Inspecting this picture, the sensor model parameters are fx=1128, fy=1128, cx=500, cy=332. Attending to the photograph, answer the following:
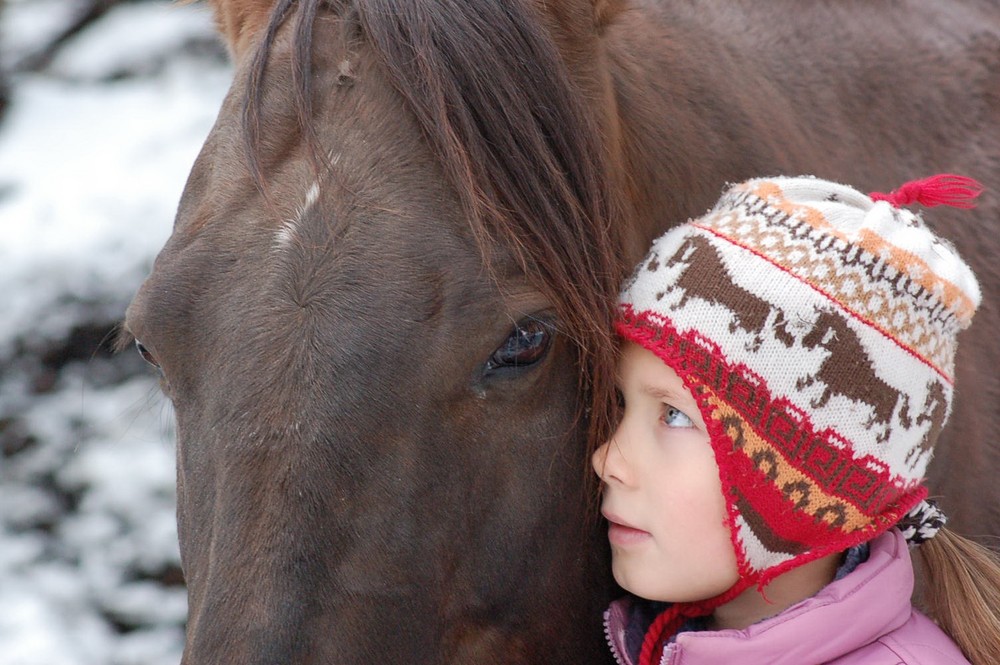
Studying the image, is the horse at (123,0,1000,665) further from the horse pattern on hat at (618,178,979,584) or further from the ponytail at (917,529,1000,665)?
the ponytail at (917,529,1000,665)

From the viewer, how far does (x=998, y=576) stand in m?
1.66

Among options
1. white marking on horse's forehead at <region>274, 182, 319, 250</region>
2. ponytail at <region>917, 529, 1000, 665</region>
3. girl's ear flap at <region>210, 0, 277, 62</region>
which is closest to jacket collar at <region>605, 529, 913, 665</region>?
ponytail at <region>917, 529, 1000, 665</region>

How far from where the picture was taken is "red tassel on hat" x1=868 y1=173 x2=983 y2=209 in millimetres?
1552

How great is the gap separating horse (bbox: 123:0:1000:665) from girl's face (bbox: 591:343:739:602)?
5 cm

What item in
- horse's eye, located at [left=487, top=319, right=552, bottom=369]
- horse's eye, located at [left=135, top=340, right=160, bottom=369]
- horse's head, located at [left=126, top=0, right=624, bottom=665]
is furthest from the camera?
horse's eye, located at [left=135, top=340, right=160, bottom=369]

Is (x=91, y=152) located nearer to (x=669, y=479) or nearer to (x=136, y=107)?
(x=136, y=107)

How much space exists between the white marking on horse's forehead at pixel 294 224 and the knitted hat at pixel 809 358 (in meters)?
Result: 0.44

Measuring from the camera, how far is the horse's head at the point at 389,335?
4.22ft

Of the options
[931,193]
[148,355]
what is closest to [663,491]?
[931,193]

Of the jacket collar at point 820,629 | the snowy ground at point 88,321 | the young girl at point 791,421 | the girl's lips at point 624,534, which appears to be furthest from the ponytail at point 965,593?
the snowy ground at point 88,321

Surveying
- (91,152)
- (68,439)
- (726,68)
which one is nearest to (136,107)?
(91,152)

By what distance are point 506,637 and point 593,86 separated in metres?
0.79

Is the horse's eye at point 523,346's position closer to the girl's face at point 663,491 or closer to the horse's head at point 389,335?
the horse's head at point 389,335

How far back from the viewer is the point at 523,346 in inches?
55.6
